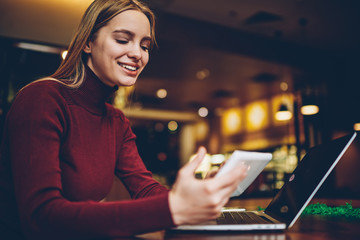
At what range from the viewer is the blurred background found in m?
3.22

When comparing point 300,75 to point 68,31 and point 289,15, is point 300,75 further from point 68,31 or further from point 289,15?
point 68,31

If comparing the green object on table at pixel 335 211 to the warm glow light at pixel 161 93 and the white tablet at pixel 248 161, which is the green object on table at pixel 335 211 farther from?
the warm glow light at pixel 161 93

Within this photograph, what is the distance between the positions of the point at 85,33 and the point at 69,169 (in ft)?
1.45

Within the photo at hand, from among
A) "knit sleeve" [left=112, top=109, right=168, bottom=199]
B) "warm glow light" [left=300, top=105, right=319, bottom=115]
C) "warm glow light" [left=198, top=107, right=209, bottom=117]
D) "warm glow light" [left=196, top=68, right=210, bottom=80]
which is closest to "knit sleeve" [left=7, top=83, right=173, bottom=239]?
"knit sleeve" [left=112, top=109, right=168, bottom=199]

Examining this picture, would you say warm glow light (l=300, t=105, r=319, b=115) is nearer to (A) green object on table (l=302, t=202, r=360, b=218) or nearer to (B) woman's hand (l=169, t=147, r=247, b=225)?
(A) green object on table (l=302, t=202, r=360, b=218)

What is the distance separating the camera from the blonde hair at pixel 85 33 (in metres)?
1.00

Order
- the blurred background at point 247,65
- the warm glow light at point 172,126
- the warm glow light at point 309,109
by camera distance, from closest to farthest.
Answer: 1. the blurred background at point 247,65
2. the warm glow light at point 309,109
3. the warm glow light at point 172,126

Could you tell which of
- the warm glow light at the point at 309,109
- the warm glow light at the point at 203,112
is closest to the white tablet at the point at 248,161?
the warm glow light at the point at 309,109

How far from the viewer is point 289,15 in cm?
466

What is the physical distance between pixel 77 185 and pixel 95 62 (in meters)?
0.41

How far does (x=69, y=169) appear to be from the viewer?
0.88 meters

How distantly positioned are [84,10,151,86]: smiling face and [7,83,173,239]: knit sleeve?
0.95ft

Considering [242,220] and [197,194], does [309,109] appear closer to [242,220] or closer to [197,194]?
[242,220]

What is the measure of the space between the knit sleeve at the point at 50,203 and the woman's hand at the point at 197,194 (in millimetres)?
26
